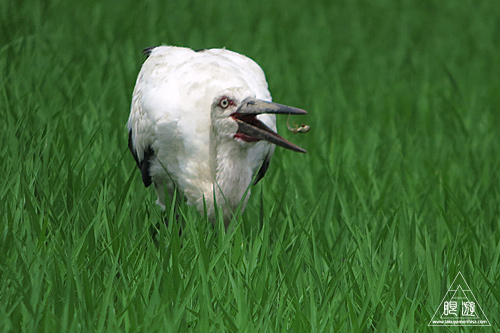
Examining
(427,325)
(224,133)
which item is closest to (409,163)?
(224,133)

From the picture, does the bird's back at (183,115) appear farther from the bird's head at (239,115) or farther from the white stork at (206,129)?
the bird's head at (239,115)

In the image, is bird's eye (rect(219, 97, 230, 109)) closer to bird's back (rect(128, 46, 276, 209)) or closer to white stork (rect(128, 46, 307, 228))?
white stork (rect(128, 46, 307, 228))

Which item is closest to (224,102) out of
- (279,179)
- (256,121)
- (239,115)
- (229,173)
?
(239,115)

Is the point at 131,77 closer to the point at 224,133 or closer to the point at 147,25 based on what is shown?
the point at 147,25

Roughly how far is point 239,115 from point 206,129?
232 millimetres

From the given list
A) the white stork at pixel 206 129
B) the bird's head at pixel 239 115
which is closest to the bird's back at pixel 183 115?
the white stork at pixel 206 129

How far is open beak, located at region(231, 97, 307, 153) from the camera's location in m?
3.54

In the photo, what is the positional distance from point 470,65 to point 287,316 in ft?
18.0

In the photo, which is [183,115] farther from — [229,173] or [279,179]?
[279,179]

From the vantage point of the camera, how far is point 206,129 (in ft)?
12.5

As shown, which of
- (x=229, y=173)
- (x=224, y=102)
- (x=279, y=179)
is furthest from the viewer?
(x=279, y=179)

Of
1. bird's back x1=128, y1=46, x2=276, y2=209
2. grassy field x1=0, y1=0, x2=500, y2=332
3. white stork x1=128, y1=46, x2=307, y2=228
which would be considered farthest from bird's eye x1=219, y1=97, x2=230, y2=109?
grassy field x1=0, y1=0, x2=500, y2=332

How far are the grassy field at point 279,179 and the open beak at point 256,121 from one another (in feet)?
1.32

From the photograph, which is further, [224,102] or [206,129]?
[206,129]
